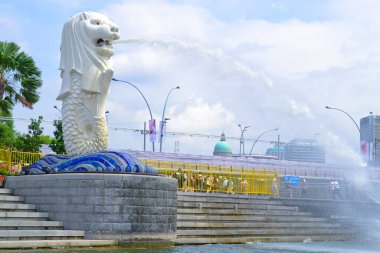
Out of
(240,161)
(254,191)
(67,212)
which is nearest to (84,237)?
(67,212)

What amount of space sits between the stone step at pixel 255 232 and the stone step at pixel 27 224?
4076 millimetres

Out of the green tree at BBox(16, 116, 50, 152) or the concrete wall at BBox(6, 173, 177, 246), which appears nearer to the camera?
the concrete wall at BBox(6, 173, 177, 246)

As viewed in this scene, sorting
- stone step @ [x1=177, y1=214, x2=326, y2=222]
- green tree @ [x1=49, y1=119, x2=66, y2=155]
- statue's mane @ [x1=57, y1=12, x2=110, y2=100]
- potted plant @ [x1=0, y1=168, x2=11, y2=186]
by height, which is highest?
statue's mane @ [x1=57, y1=12, x2=110, y2=100]

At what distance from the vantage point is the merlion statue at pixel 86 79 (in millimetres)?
23188

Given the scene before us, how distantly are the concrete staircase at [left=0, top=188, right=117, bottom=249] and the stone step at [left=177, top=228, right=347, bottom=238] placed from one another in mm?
3947

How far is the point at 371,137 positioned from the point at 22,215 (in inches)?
1468

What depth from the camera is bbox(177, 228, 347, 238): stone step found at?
918 inches

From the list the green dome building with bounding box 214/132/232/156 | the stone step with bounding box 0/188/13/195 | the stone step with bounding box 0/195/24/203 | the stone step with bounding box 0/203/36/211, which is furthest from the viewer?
the green dome building with bounding box 214/132/232/156

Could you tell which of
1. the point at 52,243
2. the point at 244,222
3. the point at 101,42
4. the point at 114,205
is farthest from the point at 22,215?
the point at 244,222

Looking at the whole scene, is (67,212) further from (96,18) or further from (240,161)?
(240,161)

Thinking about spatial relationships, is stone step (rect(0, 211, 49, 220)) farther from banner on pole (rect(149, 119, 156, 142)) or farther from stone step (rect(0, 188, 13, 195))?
banner on pole (rect(149, 119, 156, 142))

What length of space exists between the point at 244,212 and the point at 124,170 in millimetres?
8394

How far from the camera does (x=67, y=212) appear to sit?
68.4ft

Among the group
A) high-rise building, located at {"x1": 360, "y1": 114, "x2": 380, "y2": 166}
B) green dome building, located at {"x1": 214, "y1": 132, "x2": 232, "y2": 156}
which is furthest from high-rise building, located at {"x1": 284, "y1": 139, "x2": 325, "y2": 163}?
green dome building, located at {"x1": 214, "y1": 132, "x2": 232, "y2": 156}
